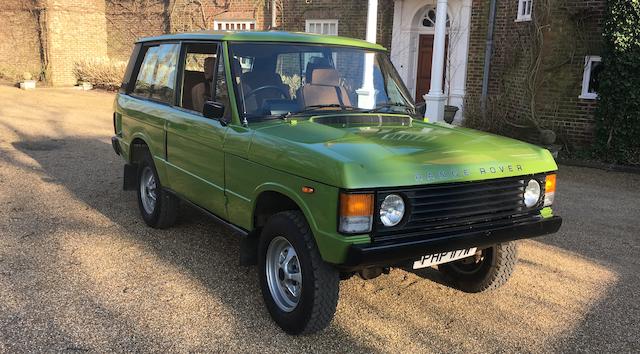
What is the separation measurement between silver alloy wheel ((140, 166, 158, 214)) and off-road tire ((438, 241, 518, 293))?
317 centimetres

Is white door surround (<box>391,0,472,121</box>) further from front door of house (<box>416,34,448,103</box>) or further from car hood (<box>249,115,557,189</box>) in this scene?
car hood (<box>249,115,557,189</box>)

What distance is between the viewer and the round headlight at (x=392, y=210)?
3.21 m

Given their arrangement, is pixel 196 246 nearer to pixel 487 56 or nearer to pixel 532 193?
pixel 532 193

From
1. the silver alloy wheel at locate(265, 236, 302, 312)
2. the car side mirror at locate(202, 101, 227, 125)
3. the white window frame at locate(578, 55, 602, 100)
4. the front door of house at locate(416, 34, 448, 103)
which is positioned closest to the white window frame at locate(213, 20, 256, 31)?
the front door of house at locate(416, 34, 448, 103)

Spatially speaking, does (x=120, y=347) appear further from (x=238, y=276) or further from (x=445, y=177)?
(x=445, y=177)

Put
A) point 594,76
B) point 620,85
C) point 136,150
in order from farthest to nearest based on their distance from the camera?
point 594,76, point 620,85, point 136,150

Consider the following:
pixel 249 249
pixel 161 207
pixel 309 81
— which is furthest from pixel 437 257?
pixel 161 207

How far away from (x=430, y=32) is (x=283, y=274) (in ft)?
40.2

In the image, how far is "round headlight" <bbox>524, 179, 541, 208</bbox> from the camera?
12.4 ft

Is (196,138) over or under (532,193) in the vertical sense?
over

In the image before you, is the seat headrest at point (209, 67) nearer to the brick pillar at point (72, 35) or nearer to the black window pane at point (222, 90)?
the black window pane at point (222, 90)

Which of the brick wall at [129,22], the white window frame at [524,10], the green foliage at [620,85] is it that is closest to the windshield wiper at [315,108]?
the green foliage at [620,85]

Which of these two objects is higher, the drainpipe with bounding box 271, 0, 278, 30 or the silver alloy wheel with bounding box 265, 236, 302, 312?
the drainpipe with bounding box 271, 0, 278, 30

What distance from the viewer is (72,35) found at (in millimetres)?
22438
